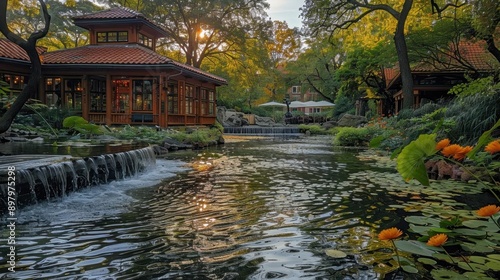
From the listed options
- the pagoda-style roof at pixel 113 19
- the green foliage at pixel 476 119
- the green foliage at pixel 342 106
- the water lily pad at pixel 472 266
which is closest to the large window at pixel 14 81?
the pagoda-style roof at pixel 113 19

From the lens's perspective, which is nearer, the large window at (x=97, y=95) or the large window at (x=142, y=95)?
the large window at (x=142, y=95)

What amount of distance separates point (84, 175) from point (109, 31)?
16204mm

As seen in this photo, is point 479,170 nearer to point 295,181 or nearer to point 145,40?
point 295,181

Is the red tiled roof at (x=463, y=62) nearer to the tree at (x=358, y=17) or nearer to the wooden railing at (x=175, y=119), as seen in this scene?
the tree at (x=358, y=17)

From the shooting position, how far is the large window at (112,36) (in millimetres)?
20484

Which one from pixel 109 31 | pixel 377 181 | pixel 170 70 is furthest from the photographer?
pixel 109 31

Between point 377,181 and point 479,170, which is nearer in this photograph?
point 479,170

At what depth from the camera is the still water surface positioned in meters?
3.10

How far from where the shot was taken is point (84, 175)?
21.7 ft

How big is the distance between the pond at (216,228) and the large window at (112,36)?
591 inches

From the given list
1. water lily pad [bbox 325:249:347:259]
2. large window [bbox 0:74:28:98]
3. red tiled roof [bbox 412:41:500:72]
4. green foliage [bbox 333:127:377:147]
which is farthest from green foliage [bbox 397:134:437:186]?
large window [bbox 0:74:28:98]

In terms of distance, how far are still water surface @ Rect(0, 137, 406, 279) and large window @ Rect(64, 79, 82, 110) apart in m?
15.1

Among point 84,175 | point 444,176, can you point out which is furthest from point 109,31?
point 444,176

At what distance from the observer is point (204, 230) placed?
4.21 metres
